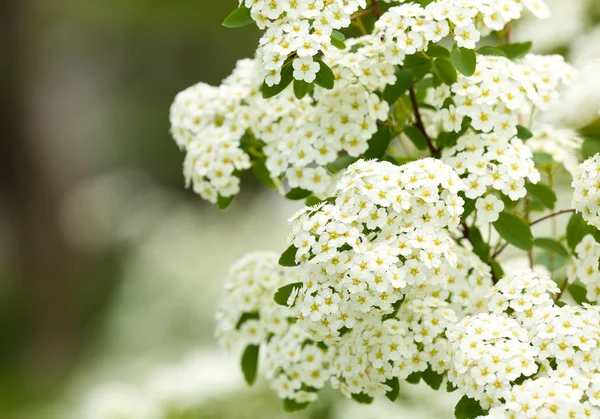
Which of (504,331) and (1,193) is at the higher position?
(504,331)

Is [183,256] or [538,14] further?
[183,256]

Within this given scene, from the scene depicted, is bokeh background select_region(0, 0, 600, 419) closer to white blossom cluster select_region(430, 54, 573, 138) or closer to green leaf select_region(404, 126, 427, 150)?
white blossom cluster select_region(430, 54, 573, 138)

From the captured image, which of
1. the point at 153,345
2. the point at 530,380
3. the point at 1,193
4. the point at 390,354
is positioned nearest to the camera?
the point at 530,380

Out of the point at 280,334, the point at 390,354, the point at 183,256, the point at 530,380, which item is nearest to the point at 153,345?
the point at 183,256

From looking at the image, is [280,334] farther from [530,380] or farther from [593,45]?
[593,45]

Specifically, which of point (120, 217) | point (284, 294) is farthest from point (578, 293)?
point (120, 217)

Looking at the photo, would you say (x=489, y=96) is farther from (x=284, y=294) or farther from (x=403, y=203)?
(x=284, y=294)

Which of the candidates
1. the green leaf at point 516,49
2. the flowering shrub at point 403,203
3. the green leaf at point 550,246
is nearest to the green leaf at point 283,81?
the flowering shrub at point 403,203
